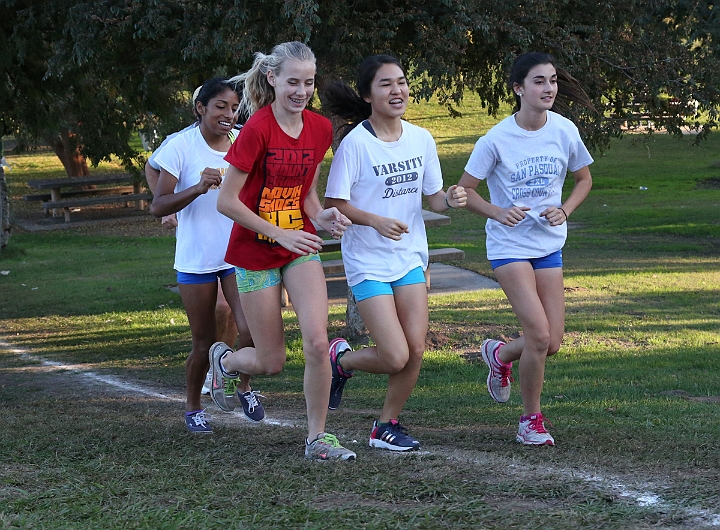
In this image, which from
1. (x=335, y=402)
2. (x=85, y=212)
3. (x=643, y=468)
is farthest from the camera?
(x=85, y=212)

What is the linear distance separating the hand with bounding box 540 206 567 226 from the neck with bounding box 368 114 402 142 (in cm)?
95

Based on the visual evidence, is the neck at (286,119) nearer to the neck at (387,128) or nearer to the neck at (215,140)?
the neck at (387,128)

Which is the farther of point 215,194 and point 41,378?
point 41,378

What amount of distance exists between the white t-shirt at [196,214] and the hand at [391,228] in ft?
4.09

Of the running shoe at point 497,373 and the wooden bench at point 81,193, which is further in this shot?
the wooden bench at point 81,193

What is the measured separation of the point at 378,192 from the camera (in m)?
5.10

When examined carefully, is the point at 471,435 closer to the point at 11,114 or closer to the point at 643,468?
the point at 643,468

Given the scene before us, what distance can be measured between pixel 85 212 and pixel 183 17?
64.5 feet

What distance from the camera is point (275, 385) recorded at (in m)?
8.43

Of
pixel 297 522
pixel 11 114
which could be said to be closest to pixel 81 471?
pixel 297 522

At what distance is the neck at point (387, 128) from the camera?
520 cm

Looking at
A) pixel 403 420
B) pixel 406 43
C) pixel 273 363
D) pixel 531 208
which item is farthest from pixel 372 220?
pixel 406 43

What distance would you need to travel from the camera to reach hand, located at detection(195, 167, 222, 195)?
5359 millimetres

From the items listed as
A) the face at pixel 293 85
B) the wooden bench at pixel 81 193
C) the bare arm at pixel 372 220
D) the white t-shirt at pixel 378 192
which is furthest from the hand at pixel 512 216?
the wooden bench at pixel 81 193
